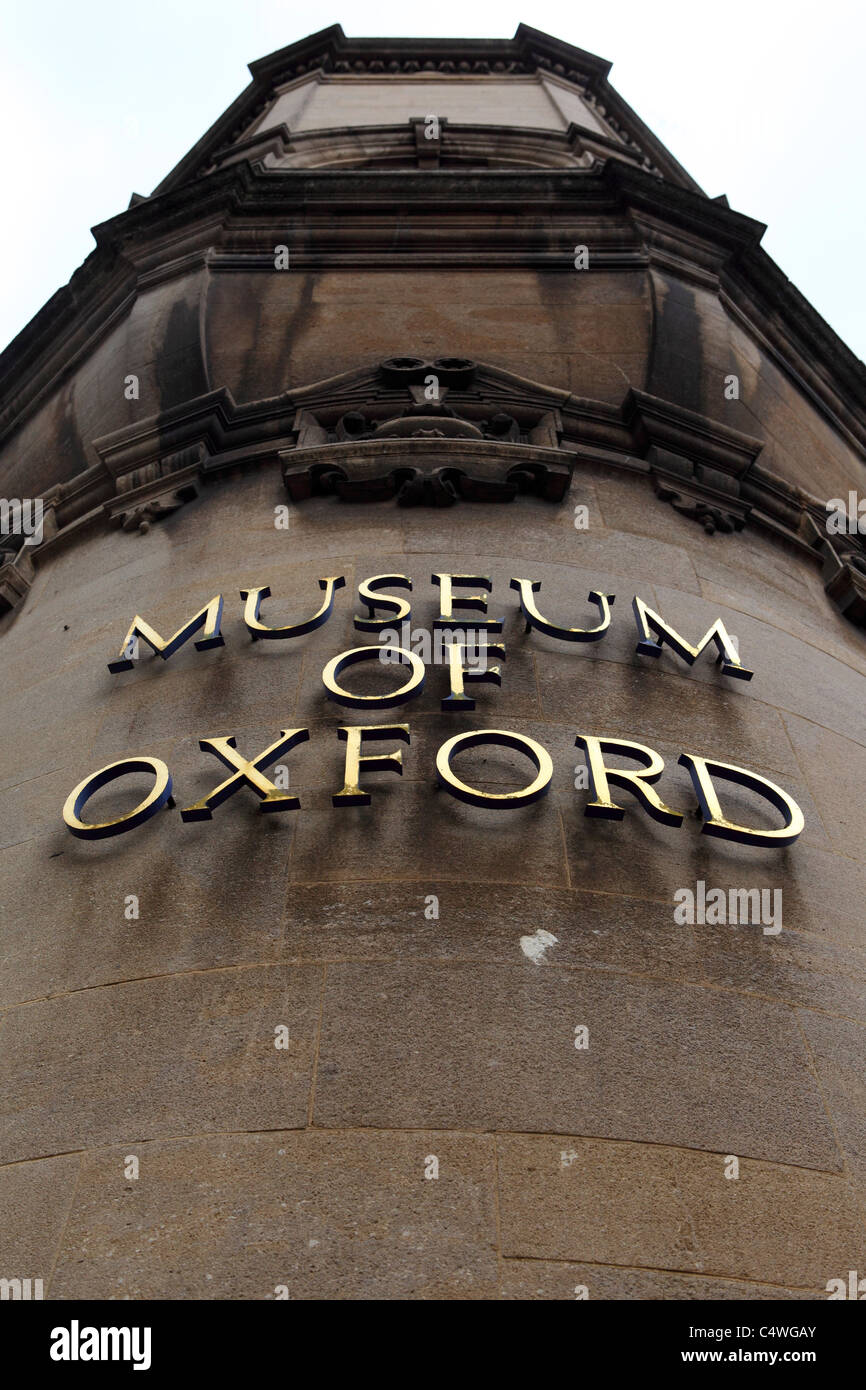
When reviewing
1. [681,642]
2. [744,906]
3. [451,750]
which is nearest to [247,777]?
[451,750]

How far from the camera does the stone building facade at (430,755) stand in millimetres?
6359

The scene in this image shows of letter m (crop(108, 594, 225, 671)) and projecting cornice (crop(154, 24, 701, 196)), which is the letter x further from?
projecting cornice (crop(154, 24, 701, 196))

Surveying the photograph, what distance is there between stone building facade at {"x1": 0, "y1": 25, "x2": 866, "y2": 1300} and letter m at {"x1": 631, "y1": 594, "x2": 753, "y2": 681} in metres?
0.10

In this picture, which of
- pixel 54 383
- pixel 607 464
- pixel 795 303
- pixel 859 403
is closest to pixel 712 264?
pixel 795 303

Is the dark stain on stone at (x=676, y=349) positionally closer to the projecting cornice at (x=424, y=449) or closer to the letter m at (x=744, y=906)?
the projecting cornice at (x=424, y=449)

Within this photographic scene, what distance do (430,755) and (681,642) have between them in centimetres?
258

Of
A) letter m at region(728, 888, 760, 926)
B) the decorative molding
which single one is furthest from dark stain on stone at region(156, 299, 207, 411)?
letter m at region(728, 888, 760, 926)

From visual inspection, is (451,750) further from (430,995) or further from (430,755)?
(430,995)

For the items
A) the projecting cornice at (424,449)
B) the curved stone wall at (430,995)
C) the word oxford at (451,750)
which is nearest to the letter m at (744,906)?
the curved stone wall at (430,995)

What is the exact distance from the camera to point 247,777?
29.3 ft

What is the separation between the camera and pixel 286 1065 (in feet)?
22.8

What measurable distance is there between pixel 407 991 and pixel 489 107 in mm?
27951

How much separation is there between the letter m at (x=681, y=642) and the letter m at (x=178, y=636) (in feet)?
10.8
